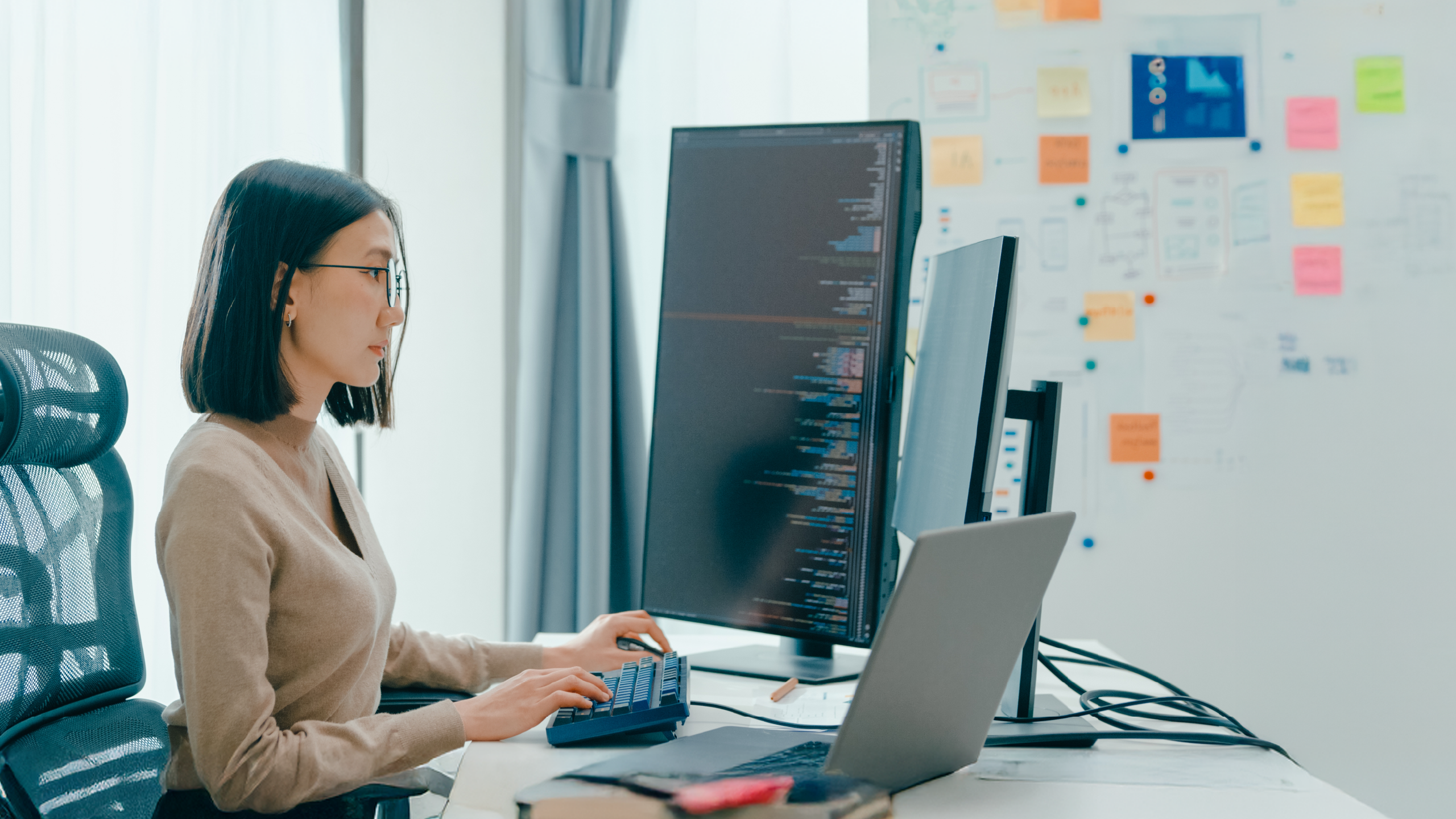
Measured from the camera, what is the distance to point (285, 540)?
2.78ft

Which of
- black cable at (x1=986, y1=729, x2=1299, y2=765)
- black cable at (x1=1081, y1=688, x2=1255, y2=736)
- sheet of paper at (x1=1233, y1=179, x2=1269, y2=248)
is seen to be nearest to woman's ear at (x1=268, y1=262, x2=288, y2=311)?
black cable at (x1=986, y1=729, x2=1299, y2=765)

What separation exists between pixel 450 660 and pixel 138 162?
126 centimetres

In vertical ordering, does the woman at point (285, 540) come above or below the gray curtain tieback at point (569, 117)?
below

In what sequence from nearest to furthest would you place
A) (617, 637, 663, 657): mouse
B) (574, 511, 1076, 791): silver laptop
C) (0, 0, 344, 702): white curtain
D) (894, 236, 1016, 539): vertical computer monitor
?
(574, 511, 1076, 791): silver laptop → (894, 236, 1016, 539): vertical computer monitor → (617, 637, 663, 657): mouse → (0, 0, 344, 702): white curtain

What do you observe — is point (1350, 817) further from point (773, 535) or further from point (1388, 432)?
point (1388, 432)

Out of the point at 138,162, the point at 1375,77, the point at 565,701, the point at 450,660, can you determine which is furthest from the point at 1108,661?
the point at 138,162


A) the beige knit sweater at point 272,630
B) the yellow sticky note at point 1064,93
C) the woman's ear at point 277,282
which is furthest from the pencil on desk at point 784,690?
the yellow sticky note at point 1064,93

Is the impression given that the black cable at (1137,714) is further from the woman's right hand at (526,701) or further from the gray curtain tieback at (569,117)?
the gray curtain tieback at (569,117)

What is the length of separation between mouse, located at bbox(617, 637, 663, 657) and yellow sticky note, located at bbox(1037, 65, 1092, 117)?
1.50 m

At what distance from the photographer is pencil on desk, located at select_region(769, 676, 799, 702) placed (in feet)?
3.56

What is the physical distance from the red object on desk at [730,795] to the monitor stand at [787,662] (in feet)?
1.65

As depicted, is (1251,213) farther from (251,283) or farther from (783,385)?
(251,283)

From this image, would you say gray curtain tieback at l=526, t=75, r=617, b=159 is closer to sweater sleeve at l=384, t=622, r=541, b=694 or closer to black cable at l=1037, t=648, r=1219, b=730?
sweater sleeve at l=384, t=622, r=541, b=694

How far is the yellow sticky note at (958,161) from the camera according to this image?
2.09 meters
